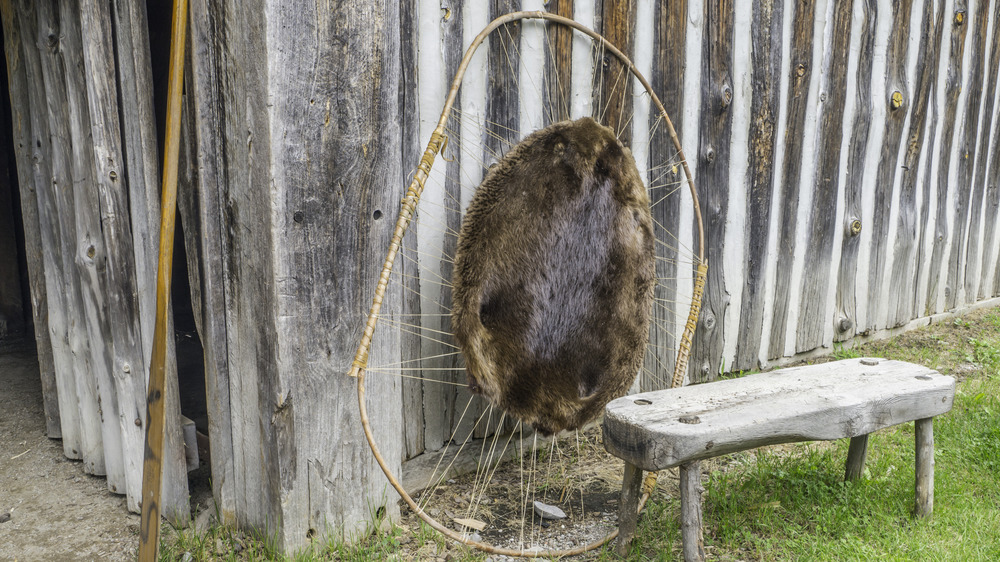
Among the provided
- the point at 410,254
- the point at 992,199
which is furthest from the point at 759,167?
the point at 992,199

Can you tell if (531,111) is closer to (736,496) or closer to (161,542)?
(736,496)

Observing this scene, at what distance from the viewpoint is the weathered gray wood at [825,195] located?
3836mm

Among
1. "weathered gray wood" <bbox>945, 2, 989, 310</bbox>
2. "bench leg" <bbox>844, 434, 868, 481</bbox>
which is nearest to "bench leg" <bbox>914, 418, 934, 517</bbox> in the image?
"bench leg" <bbox>844, 434, 868, 481</bbox>

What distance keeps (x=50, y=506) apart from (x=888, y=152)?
4.44 meters

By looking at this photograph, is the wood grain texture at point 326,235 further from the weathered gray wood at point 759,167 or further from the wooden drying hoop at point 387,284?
the weathered gray wood at point 759,167

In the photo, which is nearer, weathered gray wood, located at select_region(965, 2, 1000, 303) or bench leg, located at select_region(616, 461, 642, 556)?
bench leg, located at select_region(616, 461, 642, 556)

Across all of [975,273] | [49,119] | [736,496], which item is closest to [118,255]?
[49,119]

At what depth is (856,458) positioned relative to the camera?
263cm

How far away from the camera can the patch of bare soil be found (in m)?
2.37

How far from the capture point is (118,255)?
2.43 metres

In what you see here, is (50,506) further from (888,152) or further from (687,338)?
(888,152)

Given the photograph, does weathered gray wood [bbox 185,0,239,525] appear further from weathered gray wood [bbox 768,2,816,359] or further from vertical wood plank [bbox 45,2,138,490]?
weathered gray wood [bbox 768,2,816,359]

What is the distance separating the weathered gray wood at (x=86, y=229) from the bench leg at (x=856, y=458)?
2581 mm

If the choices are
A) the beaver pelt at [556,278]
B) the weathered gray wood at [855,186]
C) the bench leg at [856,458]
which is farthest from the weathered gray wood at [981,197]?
the beaver pelt at [556,278]
